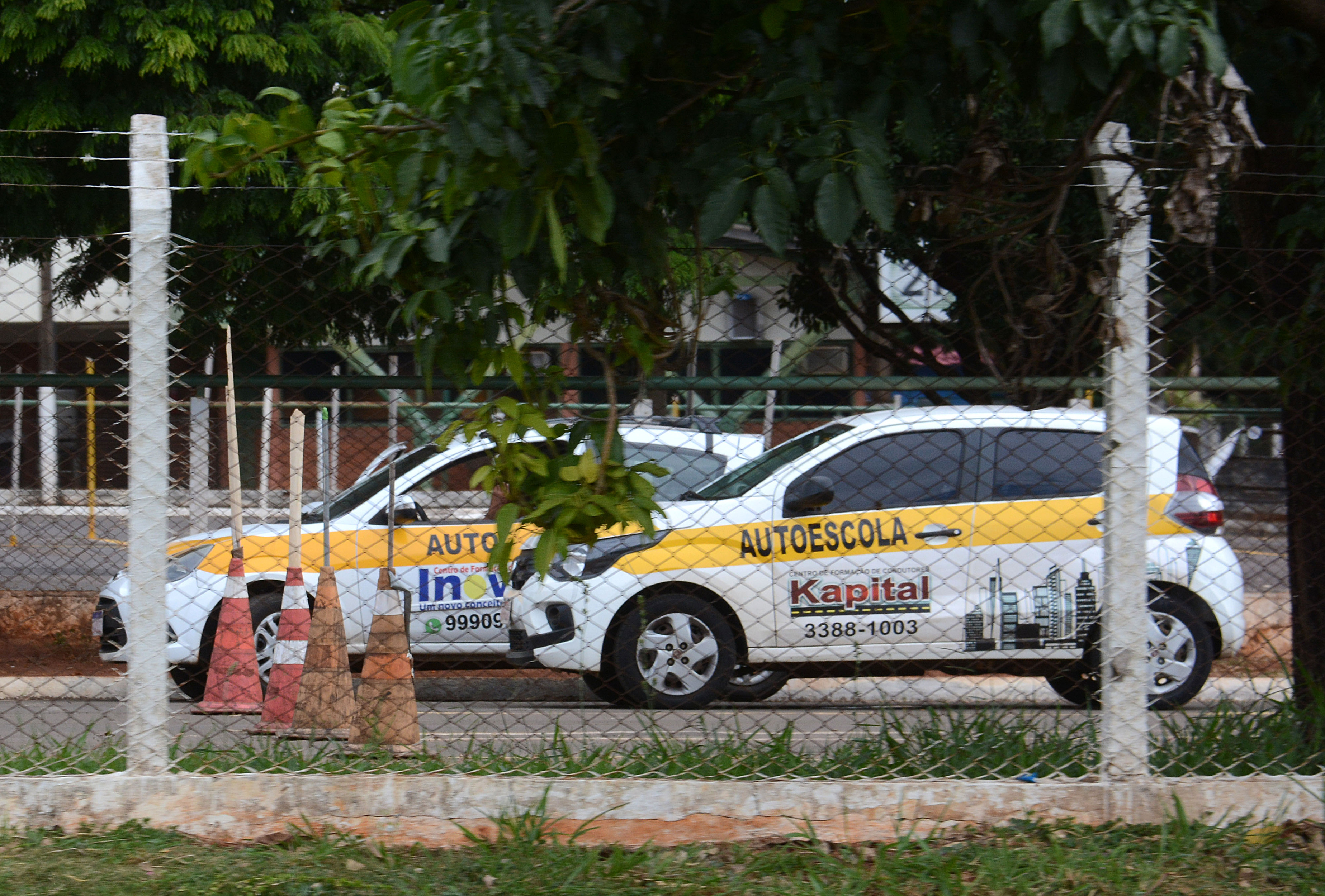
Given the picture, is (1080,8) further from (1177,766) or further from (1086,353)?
(1177,766)

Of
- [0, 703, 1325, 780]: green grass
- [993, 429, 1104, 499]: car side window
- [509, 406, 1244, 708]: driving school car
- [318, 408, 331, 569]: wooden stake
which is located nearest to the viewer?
[0, 703, 1325, 780]: green grass

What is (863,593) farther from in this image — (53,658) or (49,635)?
(49,635)

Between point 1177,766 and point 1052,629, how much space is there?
2.53m

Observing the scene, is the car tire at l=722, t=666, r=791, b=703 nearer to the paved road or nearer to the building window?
the paved road

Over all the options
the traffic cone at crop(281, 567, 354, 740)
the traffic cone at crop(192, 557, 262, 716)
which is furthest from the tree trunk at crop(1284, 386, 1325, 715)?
the traffic cone at crop(192, 557, 262, 716)

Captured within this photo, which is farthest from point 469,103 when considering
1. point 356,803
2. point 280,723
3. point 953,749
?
point 280,723

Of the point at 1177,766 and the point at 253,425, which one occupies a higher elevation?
the point at 253,425

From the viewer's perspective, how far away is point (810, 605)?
6.54m

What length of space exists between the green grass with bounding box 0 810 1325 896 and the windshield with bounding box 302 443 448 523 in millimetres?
3777

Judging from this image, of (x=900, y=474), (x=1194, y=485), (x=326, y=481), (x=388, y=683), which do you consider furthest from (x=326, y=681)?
(x=1194, y=485)

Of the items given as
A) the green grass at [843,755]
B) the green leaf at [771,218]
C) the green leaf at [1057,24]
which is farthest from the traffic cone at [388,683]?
the green leaf at [1057,24]

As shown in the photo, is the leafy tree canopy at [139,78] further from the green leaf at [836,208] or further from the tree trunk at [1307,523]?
the tree trunk at [1307,523]

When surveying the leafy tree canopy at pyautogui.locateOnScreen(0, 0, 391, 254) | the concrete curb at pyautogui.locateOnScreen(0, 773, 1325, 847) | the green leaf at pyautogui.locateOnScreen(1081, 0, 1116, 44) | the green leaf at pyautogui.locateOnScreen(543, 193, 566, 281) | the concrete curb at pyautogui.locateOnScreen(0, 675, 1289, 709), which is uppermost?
the leafy tree canopy at pyautogui.locateOnScreen(0, 0, 391, 254)

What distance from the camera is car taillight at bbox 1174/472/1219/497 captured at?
6.79 m
